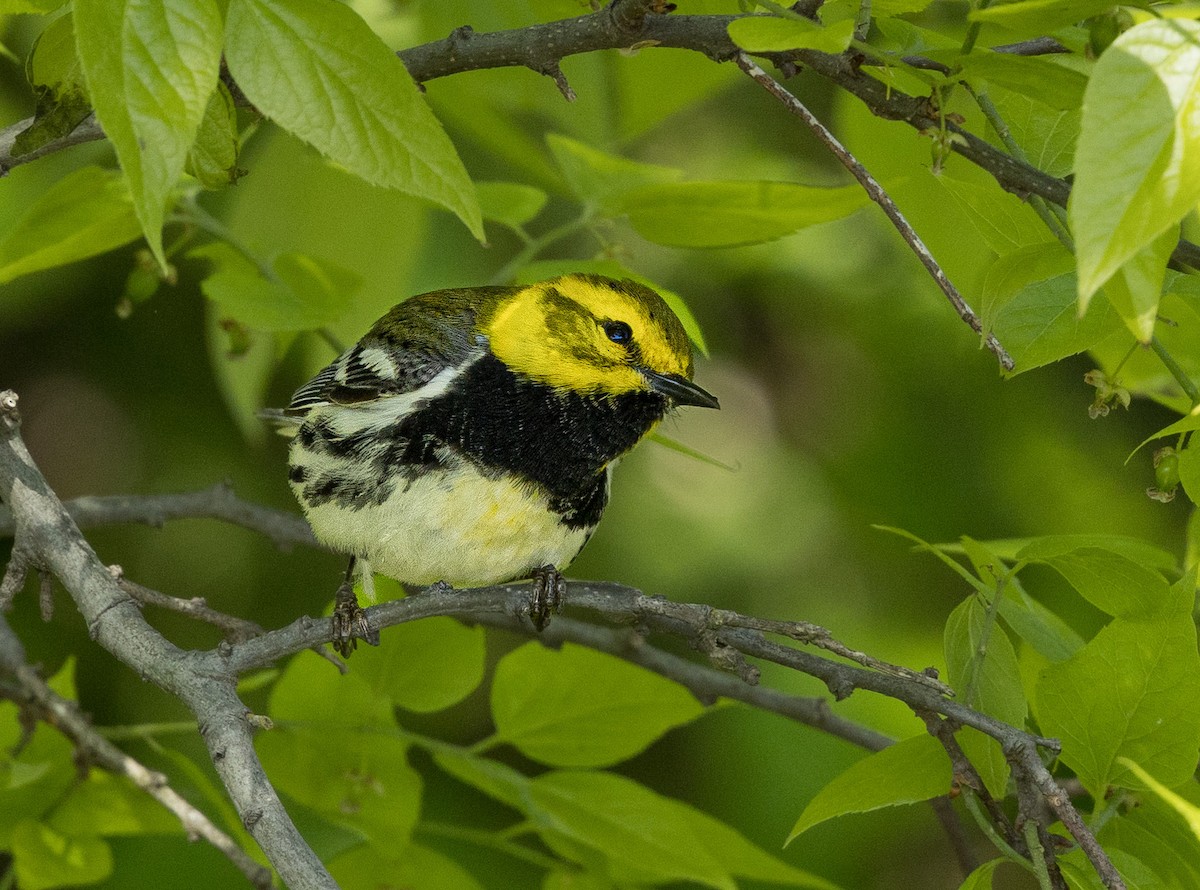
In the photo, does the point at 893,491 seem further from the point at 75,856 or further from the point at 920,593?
the point at 75,856

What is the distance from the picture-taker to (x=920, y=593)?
3449 mm

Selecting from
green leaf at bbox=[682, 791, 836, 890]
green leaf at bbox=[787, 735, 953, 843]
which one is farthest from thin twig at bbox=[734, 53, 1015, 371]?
green leaf at bbox=[682, 791, 836, 890]

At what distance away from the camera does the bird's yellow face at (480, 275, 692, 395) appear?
2.10 m

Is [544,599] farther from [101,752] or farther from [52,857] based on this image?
[52,857]

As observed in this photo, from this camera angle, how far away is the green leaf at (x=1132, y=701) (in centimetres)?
139

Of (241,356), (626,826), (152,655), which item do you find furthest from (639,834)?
(241,356)

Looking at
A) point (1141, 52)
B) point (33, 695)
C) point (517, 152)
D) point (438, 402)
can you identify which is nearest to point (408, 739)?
point (438, 402)

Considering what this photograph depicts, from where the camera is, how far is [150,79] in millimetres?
1104

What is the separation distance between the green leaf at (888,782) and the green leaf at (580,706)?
55 cm

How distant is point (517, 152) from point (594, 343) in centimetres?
34

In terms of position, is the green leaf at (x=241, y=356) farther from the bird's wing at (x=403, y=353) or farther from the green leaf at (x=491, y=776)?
the green leaf at (x=491, y=776)

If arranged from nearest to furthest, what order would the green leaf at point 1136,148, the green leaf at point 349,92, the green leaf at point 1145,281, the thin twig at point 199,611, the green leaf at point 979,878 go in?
the green leaf at point 1136,148
the green leaf at point 1145,281
the green leaf at point 349,92
the green leaf at point 979,878
the thin twig at point 199,611

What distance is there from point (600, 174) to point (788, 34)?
2.81 ft

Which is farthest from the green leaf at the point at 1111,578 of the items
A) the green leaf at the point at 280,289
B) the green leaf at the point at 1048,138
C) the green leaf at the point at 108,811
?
the green leaf at the point at 108,811
